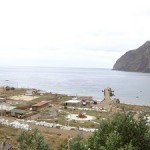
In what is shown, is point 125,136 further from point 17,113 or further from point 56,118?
point 17,113

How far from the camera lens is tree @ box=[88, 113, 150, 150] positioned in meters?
19.7

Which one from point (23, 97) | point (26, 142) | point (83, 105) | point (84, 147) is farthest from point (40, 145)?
point (23, 97)

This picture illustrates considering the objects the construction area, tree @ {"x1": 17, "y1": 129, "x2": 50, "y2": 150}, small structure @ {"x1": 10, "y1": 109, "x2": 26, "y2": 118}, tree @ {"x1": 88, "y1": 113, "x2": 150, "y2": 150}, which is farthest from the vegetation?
small structure @ {"x1": 10, "y1": 109, "x2": 26, "y2": 118}

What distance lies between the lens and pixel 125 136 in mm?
20406

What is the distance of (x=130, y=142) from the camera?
19.2 meters

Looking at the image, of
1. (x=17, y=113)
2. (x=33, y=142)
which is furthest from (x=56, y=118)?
(x=33, y=142)

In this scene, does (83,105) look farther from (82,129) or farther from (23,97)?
(82,129)

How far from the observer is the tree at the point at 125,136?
64.5ft

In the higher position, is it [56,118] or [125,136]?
[125,136]

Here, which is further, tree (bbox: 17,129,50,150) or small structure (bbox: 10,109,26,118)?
small structure (bbox: 10,109,26,118)

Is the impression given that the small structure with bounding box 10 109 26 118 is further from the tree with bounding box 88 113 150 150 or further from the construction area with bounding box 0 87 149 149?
the tree with bounding box 88 113 150 150

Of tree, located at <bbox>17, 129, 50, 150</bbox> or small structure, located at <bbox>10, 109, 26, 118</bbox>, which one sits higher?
tree, located at <bbox>17, 129, 50, 150</bbox>

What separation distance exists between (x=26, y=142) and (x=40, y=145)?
326 centimetres

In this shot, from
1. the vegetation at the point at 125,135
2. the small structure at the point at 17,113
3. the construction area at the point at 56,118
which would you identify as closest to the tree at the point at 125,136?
the vegetation at the point at 125,135
